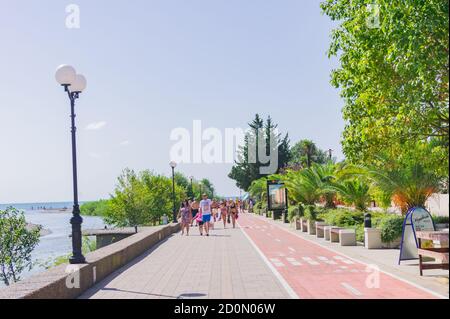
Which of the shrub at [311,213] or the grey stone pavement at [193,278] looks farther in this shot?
the shrub at [311,213]

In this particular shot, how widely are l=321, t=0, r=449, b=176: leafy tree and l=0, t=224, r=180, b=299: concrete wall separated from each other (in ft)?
23.4

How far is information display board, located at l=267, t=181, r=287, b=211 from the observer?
4091 cm

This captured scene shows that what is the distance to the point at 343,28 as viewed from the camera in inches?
588

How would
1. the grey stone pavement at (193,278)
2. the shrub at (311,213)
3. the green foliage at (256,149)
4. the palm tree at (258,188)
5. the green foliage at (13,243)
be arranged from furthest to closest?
the green foliage at (256,149), the palm tree at (258,188), the green foliage at (13,243), the shrub at (311,213), the grey stone pavement at (193,278)

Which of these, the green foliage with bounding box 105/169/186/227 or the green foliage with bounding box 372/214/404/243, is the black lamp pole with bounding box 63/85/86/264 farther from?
the green foliage with bounding box 105/169/186/227

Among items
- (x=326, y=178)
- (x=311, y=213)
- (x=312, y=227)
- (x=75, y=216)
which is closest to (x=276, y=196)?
(x=326, y=178)

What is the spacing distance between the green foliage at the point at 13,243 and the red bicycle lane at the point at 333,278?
55.6ft

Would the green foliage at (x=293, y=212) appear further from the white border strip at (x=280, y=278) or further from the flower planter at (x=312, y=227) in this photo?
the white border strip at (x=280, y=278)

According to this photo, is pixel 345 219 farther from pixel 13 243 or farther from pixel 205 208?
pixel 13 243

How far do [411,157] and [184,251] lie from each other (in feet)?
26.6

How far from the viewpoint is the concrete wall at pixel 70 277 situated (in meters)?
8.39

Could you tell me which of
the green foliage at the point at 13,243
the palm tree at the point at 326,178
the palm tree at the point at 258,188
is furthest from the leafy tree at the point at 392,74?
the palm tree at the point at 258,188

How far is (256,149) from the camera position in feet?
274
